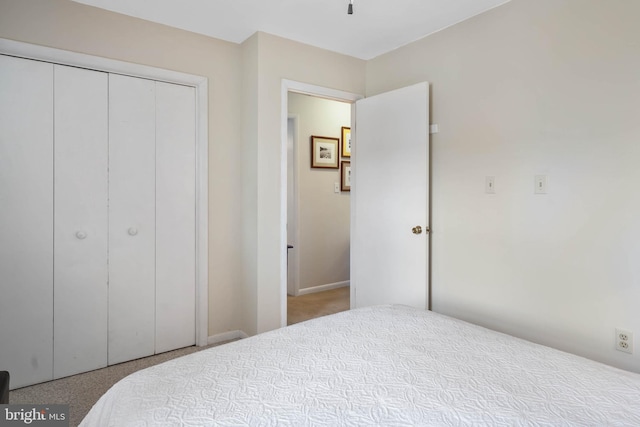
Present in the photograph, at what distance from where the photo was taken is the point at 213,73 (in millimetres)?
3004

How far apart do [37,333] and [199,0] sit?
235 centimetres

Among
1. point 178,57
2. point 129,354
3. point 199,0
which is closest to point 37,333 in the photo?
point 129,354

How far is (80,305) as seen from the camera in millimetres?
2506

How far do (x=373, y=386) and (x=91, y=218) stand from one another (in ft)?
7.34

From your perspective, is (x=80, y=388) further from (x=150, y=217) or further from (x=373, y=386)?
(x=373, y=386)

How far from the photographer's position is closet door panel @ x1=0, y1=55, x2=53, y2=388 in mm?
2275

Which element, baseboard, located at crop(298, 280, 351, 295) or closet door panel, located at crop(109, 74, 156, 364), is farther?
baseboard, located at crop(298, 280, 351, 295)

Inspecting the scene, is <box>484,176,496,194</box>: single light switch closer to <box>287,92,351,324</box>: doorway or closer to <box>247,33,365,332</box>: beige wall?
<box>247,33,365,332</box>: beige wall

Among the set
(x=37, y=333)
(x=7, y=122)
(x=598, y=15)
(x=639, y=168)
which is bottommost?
(x=37, y=333)

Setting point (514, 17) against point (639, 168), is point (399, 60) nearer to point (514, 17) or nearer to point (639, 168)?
point (514, 17)

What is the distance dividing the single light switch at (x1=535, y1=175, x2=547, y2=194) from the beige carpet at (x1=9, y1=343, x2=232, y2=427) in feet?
9.23

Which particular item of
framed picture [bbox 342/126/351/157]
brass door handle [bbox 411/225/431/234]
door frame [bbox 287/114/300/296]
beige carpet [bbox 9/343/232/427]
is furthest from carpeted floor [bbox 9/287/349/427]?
framed picture [bbox 342/126/351/157]

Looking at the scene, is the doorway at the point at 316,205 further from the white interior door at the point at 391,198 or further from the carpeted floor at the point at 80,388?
the carpeted floor at the point at 80,388

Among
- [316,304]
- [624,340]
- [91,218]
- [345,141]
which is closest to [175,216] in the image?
[91,218]
